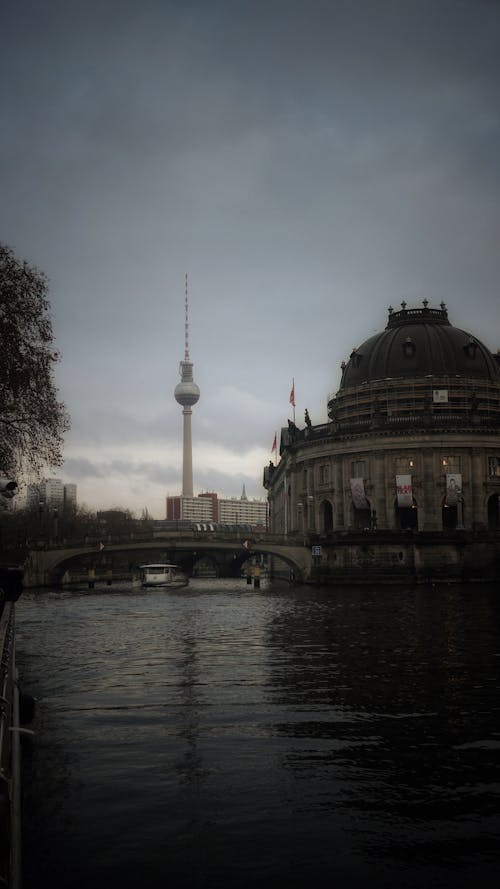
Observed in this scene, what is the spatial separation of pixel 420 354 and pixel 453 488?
2602cm

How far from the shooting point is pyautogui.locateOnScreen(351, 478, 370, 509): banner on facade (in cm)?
10800

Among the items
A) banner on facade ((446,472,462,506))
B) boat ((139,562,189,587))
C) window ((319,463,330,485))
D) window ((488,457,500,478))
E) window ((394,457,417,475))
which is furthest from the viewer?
window ((319,463,330,485))

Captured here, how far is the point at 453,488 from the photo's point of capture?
103375 mm

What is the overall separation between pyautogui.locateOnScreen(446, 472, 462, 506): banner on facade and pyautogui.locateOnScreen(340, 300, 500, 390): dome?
20093 millimetres

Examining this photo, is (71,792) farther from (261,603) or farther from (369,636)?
(261,603)

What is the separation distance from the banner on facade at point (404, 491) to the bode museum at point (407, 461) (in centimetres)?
14

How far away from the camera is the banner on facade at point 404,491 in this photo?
337ft

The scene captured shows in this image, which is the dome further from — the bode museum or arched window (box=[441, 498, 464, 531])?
arched window (box=[441, 498, 464, 531])

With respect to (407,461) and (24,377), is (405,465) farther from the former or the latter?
(24,377)

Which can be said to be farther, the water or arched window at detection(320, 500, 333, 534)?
arched window at detection(320, 500, 333, 534)

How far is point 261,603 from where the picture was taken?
7000cm

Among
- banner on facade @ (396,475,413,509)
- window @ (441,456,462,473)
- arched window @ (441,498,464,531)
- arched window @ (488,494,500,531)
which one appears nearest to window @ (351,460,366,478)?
banner on facade @ (396,475,413,509)

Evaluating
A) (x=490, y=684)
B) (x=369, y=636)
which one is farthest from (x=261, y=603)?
(x=490, y=684)

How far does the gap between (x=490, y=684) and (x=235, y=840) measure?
14.6 m
